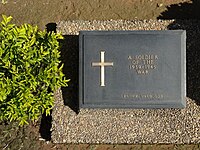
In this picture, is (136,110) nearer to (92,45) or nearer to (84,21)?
(92,45)

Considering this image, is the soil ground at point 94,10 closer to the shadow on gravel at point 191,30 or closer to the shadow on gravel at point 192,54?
the shadow on gravel at point 191,30

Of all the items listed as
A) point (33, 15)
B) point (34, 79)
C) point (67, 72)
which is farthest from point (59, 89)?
point (33, 15)

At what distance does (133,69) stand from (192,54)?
4.44 feet

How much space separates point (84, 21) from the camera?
29.4 ft

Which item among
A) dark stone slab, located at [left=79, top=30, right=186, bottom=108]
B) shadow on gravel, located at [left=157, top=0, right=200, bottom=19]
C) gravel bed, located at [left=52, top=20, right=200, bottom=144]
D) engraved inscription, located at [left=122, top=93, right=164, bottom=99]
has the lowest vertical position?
gravel bed, located at [left=52, top=20, right=200, bottom=144]

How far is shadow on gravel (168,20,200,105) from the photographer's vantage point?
27.7 ft

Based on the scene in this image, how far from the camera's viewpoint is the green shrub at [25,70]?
737 cm

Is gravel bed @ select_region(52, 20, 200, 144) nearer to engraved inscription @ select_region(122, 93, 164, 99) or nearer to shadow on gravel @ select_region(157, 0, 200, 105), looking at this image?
shadow on gravel @ select_region(157, 0, 200, 105)

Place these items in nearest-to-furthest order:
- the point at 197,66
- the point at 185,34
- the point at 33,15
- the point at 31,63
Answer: the point at 31,63 < the point at 185,34 < the point at 197,66 < the point at 33,15

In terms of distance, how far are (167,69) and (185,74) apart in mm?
334

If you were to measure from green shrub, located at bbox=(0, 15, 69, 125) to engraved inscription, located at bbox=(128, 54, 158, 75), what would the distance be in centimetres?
131

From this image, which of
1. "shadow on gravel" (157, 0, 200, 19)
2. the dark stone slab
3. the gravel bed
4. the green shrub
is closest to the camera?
the green shrub

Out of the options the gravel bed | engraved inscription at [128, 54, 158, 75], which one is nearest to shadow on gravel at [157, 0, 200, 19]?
the gravel bed

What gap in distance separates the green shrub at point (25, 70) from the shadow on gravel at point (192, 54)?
2452 millimetres
